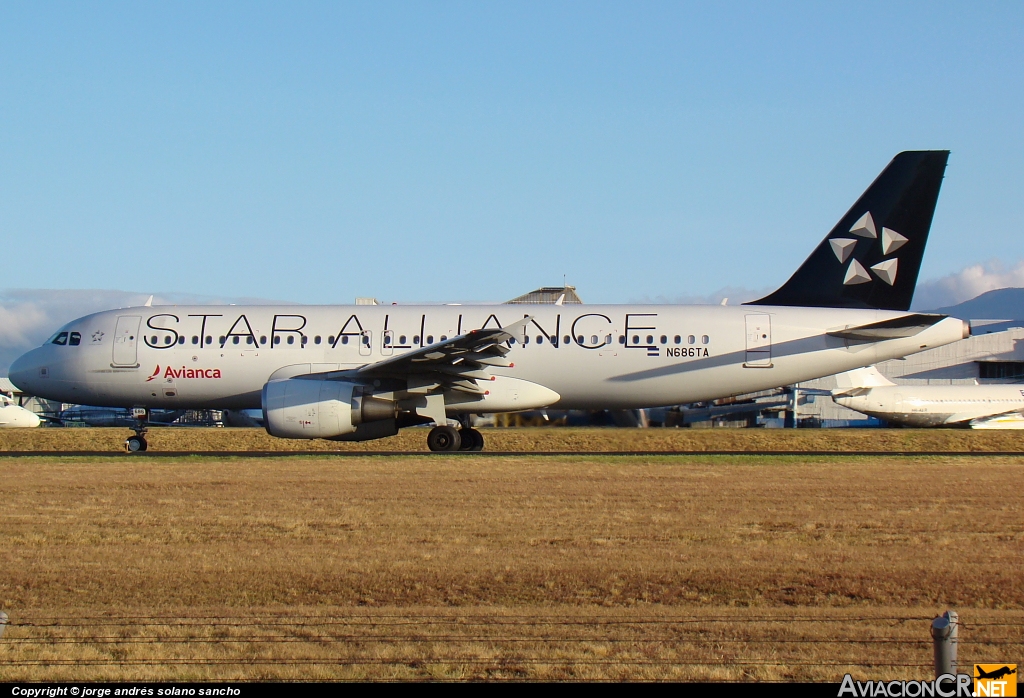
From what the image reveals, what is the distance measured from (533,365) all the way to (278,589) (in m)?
15.5

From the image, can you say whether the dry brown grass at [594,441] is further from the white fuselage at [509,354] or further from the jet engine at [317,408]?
the jet engine at [317,408]

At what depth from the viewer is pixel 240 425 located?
44.1m

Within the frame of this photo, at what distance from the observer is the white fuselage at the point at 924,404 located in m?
46.5

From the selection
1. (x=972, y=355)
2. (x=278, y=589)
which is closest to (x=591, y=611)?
(x=278, y=589)

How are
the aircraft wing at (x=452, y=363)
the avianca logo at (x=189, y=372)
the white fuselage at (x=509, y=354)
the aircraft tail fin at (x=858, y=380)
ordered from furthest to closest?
the aircraft tail fin at (x=858, y=380), the avianca logo at (x=189, y=372), the white fuselage at (x=509, y=354), the aircraft wing at (x=452, y=363)

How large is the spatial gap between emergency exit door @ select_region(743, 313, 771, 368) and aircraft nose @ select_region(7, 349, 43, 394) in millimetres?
17978

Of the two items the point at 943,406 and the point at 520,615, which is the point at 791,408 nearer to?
the point at 943,406

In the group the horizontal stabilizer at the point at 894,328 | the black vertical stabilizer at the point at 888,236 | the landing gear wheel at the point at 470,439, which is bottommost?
the landing gear wheel at the point at 470,439

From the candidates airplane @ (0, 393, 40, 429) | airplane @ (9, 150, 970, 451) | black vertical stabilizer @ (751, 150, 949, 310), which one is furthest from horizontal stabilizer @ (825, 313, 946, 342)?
airplane @ (0, 393, 40, 429)

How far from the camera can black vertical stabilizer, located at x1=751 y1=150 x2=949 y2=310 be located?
2428cm

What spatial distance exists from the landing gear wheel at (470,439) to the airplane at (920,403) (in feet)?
85.3

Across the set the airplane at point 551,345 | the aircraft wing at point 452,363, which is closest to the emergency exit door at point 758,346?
the airplane at point 551,345

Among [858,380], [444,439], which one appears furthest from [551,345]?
A: [858,380]

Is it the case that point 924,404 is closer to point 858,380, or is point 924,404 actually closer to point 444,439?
point 858,380
